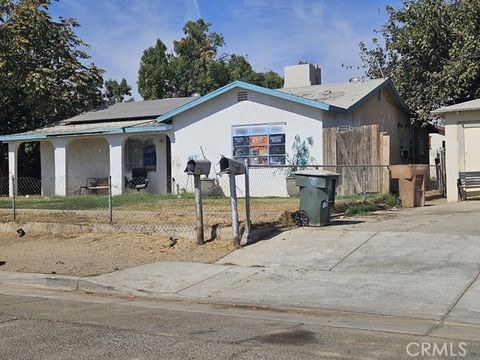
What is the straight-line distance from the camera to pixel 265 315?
7000mm

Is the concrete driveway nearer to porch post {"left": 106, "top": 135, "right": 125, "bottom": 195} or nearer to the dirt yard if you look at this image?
the dirt yard

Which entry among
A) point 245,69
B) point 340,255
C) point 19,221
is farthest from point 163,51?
point 340,255

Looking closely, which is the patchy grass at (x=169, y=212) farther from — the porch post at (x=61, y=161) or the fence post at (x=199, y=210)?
the porch post at (x=61, y=161)

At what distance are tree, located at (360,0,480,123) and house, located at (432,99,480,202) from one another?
633 cm

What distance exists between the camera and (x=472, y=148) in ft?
Result: 57.7

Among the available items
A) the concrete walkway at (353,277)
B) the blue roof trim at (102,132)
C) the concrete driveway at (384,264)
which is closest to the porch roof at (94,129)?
the blue roof trim at (102,132)

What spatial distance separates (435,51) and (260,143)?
9.77 m

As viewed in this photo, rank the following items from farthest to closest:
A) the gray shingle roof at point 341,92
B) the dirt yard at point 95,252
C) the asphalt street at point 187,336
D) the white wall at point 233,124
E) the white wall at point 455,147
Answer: the gray shingle roof at point 341,92
the white wall at point 233,124
the white wall at point 455,147
the dirt yard at point 95,252
the asphalt street at point 187,336

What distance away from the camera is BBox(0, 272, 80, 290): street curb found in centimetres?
909

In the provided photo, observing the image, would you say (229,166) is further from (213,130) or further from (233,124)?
(213,130)

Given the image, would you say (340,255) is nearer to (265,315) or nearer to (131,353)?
(265,315)

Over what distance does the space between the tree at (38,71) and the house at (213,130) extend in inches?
99.0

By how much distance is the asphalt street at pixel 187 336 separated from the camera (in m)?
5.28

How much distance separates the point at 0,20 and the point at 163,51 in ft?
53.9
